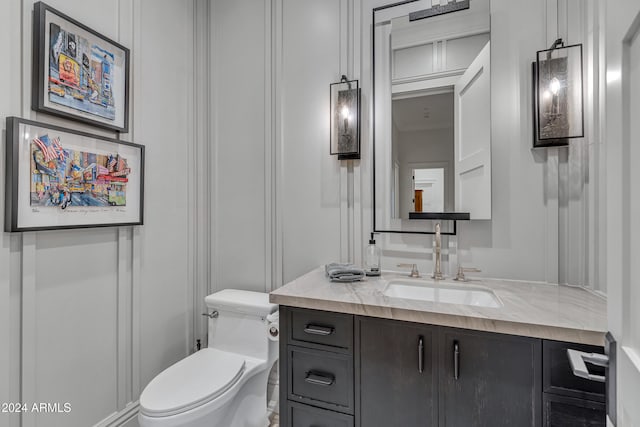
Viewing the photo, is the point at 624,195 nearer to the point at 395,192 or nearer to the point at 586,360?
the point at 586,360

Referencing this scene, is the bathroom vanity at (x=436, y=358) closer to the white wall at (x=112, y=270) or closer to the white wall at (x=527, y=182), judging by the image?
the white wall at (x=527, y=182)

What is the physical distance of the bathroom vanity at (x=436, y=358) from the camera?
0.98 metres

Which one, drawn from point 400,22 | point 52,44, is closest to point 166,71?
point 52,44

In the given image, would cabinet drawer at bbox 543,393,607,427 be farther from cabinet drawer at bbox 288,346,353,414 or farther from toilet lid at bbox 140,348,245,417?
toilet lid at bbox 140,348,245,417

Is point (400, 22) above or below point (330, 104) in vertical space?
above

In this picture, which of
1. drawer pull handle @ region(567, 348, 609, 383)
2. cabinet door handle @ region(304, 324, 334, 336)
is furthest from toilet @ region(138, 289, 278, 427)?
drawer pull handle @ region(567, 348, 609, 383)

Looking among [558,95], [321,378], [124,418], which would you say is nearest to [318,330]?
[321,378]

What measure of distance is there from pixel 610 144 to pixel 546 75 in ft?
3.54

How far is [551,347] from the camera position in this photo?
986 mm

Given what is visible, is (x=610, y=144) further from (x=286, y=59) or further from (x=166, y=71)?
(x=166, y=71)

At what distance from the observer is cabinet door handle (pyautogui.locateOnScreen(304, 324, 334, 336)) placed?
126 cm

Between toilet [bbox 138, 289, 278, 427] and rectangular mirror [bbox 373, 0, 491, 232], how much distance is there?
0.89 meters

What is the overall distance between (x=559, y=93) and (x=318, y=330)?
1.46m

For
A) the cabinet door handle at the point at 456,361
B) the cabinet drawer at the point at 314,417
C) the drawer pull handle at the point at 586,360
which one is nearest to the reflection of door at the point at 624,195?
the drawer pull handle at the point at 586,360
